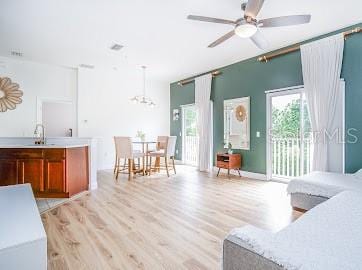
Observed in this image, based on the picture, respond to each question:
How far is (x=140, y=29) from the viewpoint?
3.94 meters

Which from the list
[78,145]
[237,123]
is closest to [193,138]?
[237,123]

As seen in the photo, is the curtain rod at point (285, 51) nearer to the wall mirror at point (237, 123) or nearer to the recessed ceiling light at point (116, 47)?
the wall mirror at point (237, 123)

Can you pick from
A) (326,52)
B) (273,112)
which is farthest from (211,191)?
(326,52)

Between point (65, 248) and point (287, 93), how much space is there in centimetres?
468

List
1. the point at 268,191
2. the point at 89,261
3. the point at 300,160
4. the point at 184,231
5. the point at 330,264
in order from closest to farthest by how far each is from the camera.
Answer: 1. the point at 330,264
2. the point at 89,261
3. the point at 184,231
4. the point at 268,191
5. the point at 300,160

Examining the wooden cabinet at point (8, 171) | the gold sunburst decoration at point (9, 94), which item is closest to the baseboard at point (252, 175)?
the wooden cabinet at point (8, 171)

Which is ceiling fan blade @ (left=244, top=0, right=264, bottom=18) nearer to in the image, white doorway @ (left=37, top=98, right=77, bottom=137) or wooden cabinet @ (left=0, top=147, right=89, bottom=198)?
wooden cabinet @ (left=0, top=147, right=89, bottom=198)

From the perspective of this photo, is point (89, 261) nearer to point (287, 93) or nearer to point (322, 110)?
point (322, 110)

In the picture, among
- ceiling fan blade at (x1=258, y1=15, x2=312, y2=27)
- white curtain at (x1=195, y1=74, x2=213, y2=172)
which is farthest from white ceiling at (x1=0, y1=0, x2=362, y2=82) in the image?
white curtain at (x1=195, y1=74, x2=213, y2=172)

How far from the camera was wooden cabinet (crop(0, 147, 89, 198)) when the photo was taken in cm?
366

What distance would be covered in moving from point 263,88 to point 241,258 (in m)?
4.66

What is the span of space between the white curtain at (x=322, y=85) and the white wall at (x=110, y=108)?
4555mm

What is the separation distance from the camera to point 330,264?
0.96 metres

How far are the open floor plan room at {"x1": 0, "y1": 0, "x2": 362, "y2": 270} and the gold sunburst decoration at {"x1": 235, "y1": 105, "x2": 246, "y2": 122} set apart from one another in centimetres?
4
